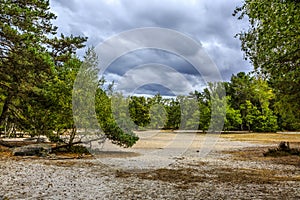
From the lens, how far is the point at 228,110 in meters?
49.5

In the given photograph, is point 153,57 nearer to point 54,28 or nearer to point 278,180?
point 54,28

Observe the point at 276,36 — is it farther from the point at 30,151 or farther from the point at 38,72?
the point at 30,151

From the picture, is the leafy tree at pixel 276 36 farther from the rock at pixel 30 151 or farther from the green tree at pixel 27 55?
the rock at pixel 30 151

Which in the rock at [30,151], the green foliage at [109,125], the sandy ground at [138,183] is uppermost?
the green foliage at [109,125]

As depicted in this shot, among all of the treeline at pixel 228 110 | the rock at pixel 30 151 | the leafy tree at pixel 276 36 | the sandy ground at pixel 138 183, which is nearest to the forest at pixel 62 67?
the leafy tree at pixel 276 36

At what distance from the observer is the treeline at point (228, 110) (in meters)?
49.7

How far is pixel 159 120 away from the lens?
189ft

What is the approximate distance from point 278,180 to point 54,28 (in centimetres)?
1325

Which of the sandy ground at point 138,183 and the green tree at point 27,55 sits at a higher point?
the green tree at point 27,55

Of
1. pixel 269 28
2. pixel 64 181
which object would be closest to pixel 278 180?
pixel 269 28

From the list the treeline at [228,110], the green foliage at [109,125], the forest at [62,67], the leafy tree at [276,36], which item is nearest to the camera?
the leafy tree at [276,36]

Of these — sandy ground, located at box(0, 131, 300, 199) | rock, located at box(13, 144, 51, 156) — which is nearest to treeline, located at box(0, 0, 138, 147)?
rock, located at box(13, 144, 51, 156)

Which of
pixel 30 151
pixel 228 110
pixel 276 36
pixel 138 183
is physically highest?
pixel 228 110

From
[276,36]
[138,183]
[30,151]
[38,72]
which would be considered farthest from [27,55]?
[276,36]
